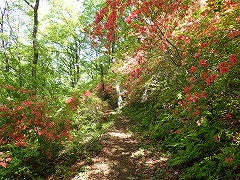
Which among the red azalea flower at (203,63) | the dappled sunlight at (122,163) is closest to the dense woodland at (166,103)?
the red azalea flower at (203,63)

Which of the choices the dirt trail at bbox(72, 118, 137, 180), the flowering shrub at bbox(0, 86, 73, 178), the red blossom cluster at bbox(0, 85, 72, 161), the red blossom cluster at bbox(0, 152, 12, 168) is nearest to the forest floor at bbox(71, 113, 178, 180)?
the dirt trail at bbox(72, 118, 137, 180)

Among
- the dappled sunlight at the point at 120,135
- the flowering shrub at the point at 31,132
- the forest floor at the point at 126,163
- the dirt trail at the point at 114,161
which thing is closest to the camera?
the forest floor at the point at 126,163

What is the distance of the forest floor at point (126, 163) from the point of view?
553 cm

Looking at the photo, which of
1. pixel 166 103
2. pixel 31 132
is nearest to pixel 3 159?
pixel 31 132

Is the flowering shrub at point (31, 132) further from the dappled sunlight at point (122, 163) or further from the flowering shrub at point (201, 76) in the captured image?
the flowering shrub at point (201, 76)

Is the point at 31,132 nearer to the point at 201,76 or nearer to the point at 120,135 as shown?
the point at 120,135

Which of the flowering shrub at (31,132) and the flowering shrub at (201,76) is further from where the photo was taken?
the flowering shrub at (31,132)

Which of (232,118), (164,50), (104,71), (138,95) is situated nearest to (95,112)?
(138,95)

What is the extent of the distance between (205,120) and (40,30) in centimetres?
2048

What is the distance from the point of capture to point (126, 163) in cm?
661

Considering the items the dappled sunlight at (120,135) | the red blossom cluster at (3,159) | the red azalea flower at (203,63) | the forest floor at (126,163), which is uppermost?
the red azalea flower at (203,63)

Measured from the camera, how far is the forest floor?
18.1 feet

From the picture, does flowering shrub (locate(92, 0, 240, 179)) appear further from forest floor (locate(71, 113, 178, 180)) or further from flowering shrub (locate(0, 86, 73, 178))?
flowering shrub (locate(0, 86, 73, 178))

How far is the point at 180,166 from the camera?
5078 millimetres
